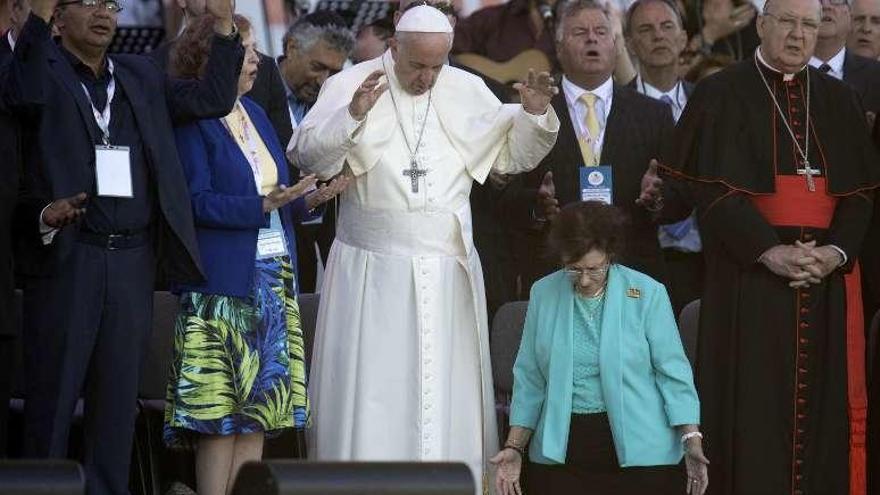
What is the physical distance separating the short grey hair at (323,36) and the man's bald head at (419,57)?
6.00 feet

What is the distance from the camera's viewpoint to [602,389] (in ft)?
25.7

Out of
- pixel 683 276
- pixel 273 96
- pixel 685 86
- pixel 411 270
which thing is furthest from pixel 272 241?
pixel 685 86

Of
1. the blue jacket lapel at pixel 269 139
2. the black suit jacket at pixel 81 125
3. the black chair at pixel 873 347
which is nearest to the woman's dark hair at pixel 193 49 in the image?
the black suit jacket at pixel 81 125

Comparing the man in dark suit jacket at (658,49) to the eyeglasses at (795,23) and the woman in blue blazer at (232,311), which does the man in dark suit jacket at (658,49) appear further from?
the woman in blue blazer at (232,311)

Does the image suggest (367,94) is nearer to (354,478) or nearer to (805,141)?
(805,141)

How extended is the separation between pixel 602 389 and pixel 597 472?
11.6 inches

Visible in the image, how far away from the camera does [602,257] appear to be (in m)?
7.89

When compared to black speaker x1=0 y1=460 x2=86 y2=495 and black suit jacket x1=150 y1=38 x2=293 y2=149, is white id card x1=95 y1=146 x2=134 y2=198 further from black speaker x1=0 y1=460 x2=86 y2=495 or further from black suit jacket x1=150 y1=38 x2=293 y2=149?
black speaker x1=0 y1=460 x2=86 y2=495

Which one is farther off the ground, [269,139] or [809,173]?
[269,139]

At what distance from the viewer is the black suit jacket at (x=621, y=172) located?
31.3ft

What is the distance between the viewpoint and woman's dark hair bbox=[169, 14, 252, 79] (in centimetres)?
820

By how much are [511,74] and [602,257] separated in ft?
11.7

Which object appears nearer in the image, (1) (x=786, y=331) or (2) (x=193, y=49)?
(2) (x=193, y=49)

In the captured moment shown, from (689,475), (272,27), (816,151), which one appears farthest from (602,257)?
(272,27)
